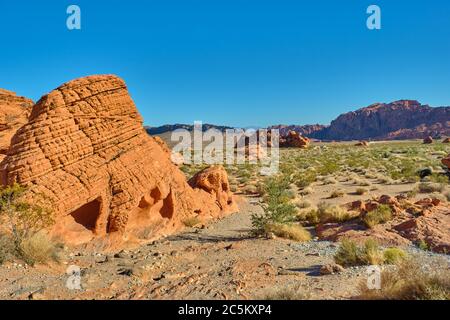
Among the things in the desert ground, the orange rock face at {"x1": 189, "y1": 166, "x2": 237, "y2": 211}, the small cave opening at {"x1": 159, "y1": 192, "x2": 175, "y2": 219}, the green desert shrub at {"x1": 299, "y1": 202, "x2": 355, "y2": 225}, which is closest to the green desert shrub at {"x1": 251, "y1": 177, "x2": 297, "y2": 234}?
the desert ground

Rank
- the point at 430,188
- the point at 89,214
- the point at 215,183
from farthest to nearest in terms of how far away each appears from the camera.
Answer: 1. the point at 430,188
2. the point at 215,183
3. the point at 89,214

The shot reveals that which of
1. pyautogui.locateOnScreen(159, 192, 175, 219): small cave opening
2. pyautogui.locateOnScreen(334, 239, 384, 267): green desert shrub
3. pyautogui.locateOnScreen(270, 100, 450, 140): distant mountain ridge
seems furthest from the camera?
pyautogui.locateOnScreen(270, 100, 450, 140): distant mountain ridge

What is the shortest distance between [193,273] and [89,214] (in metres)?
4.46

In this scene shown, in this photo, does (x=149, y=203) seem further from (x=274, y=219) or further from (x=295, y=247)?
(x=295, y=247)

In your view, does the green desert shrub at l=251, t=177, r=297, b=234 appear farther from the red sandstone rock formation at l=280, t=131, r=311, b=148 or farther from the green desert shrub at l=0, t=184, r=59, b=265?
the red sandstone rock formation at l=280, t=131, r=311, b=148

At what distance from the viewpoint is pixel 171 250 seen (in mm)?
10805

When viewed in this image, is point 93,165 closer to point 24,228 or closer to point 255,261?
point 24,228

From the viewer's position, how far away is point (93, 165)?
454 inches

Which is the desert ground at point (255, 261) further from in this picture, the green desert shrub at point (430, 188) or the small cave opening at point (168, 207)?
the green desert shrub at point (430, 188)

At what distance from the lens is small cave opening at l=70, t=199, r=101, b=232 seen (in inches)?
436

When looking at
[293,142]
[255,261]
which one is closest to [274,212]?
[255,261]

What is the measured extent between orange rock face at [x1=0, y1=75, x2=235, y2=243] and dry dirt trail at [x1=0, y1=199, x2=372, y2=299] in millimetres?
1256

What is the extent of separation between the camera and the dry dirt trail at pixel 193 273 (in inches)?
268
